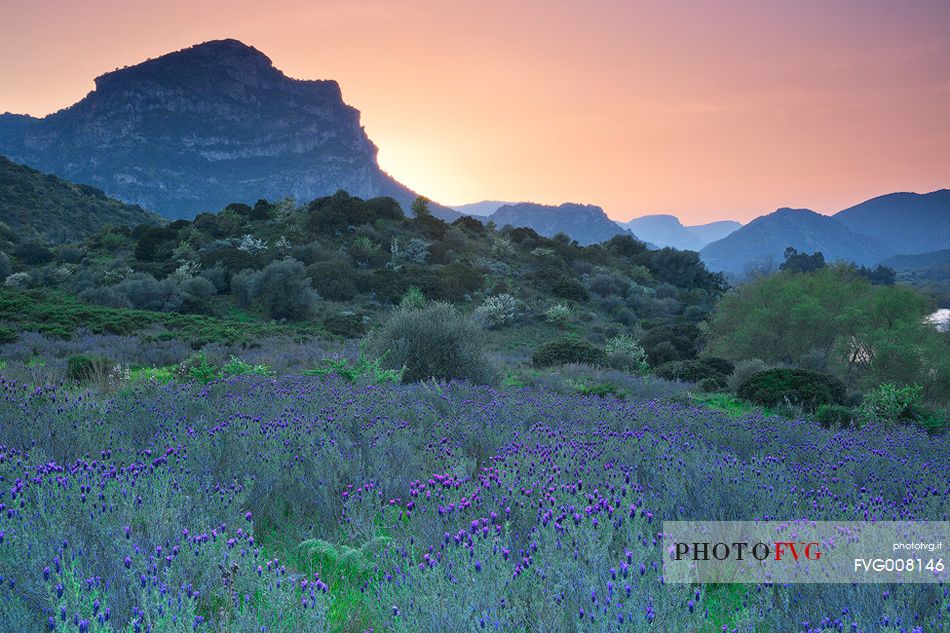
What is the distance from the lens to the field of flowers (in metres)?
2.11

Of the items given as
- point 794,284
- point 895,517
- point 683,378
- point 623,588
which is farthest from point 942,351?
point 623,588

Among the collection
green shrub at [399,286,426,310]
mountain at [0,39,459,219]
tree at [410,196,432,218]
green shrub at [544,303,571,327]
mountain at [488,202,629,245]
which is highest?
mountain at [0,39,459,219]

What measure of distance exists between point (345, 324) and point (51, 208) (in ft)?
127

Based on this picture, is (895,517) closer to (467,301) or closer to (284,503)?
(284,503)

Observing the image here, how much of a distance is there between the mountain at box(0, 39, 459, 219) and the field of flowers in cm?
8974

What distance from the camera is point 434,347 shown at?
10.7 m

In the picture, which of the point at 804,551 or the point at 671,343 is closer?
the point at 804,551

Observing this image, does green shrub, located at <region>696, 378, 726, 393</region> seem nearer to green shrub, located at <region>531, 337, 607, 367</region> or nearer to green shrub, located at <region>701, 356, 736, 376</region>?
green shrub, located at <region>701, 356, 736, 376</region>

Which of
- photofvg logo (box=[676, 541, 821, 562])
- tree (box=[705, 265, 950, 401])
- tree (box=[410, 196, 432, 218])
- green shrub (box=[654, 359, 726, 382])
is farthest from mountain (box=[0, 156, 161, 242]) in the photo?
photofvg logo (box=[676, 541, 821, 562])

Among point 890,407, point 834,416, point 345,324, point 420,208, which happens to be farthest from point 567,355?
point 420,208

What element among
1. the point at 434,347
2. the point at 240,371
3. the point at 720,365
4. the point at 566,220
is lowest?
the point at 720,365

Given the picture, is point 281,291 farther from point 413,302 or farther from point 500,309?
point 413,302

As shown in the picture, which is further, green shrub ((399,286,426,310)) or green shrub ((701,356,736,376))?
green shrub ((701,356,736,376))

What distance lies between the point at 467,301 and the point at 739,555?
25565mm
